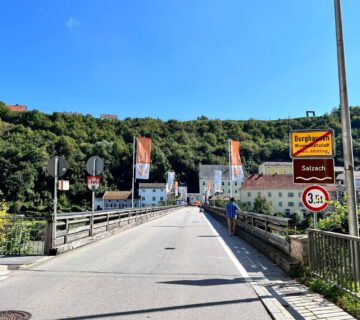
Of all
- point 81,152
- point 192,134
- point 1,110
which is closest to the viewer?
point 81,152

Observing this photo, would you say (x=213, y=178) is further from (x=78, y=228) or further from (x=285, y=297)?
(x=285, y=297)

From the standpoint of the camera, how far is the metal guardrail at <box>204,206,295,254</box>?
398 inches

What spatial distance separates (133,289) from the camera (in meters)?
7.00

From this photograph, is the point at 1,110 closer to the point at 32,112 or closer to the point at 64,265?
the point at 32,112

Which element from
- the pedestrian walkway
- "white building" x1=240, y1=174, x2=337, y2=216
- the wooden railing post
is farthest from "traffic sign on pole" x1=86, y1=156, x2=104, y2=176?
"white building" x1=240, y1=174, x2=337, y2=216

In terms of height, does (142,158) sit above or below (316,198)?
above

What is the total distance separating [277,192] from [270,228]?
3836 inches

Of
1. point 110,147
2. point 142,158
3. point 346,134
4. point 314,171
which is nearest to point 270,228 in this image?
point 314,171

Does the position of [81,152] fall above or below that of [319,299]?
above

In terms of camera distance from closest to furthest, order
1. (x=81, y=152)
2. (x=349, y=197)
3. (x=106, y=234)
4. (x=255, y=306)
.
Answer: (x=255, y=306), (x=349, y=197), (x=106, y=234), (x=81, y=152)

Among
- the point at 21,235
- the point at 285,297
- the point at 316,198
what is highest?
the point at 316,198

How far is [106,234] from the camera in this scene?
1761 cm

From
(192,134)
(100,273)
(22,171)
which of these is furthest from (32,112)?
(100,273)

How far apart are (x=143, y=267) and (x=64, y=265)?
2.01 meters
